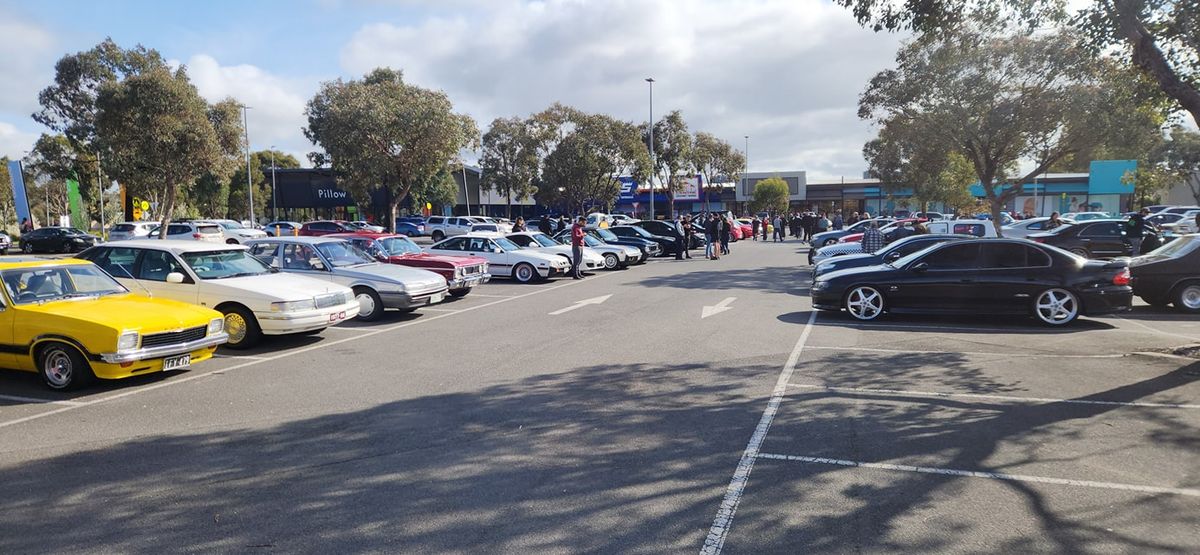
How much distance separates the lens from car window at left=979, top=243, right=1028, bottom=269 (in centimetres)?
1123

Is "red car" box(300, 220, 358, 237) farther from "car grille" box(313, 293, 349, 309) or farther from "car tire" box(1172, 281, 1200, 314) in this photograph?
"car tire" box(1172, 281, 1200, 314)

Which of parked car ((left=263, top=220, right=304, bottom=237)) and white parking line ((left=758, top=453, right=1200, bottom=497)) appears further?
parked car ((left=263, top=220, right=304, bottom=237))

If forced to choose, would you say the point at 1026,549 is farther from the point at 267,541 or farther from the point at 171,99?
the point at 171,99

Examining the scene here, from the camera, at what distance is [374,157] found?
2898cm

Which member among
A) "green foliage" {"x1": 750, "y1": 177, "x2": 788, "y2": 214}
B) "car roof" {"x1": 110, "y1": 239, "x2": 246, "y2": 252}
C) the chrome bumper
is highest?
"green foliage" {"x1": 750, "y1": 177, "x2": 788, "y2": 214}

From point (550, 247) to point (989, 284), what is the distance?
12502mm

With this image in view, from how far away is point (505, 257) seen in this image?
1919cm

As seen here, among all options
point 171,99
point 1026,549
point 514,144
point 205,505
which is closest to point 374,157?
point 171,99

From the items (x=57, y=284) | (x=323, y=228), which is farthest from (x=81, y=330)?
(x=323, y=228)

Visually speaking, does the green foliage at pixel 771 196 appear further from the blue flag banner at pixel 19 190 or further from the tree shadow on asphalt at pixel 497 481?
the tree shadow on asphalt at pixel 497 481

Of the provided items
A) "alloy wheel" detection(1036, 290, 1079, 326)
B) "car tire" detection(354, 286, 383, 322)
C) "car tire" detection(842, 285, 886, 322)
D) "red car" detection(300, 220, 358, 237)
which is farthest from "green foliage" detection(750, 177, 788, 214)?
"car tire" detection(354, 286, 383, 322)

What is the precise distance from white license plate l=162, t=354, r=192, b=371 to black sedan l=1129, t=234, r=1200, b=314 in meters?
14.5

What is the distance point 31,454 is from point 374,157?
81.2ft

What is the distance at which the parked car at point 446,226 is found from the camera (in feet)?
139
